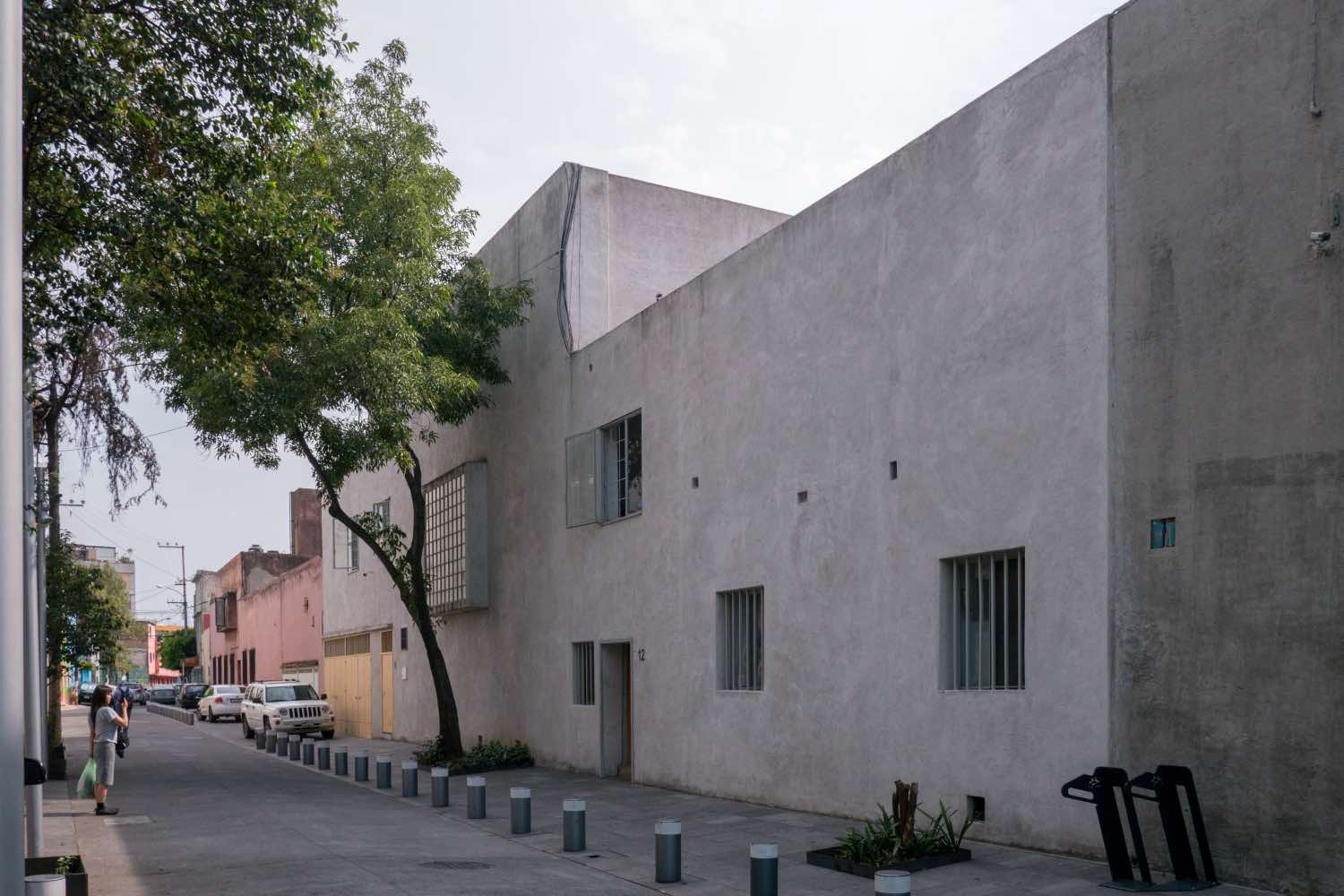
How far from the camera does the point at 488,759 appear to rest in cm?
2245

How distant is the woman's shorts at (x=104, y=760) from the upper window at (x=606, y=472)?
7.66m

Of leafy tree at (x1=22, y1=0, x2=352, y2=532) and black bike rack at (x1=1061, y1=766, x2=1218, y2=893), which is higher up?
leafy tree at (x1=22, y1=0, x2=352, y2=532)

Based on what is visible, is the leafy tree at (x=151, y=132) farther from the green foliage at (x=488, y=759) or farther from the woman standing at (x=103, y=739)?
the green foliage at (x=488, y=759)

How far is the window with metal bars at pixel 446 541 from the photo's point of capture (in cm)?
2561

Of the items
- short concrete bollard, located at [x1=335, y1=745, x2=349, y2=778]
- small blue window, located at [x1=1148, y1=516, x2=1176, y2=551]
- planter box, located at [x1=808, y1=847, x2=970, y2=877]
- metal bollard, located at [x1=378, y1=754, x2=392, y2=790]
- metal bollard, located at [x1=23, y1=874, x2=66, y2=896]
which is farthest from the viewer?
short concrete bollard, located at [x1=335, y1=745, x2=349, y2=778]

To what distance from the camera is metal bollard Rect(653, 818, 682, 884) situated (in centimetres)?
1099

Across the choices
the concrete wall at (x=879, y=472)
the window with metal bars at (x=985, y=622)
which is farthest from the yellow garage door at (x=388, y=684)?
the window with metal bars at (x=985, y=622)

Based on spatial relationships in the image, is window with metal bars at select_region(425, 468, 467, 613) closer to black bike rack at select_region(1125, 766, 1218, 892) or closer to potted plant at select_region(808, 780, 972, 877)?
potted plant at select_region(808, 780, 972, 877)

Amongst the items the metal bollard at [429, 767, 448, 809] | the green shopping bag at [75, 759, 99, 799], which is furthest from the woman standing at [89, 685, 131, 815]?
the metal bollard at [429, 767, 448, 809]

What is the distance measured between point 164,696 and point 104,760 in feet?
205

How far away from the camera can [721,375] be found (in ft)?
55.2

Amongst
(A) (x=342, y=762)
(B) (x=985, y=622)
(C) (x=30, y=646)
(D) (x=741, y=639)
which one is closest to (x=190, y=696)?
(A) (x=342, y=762)

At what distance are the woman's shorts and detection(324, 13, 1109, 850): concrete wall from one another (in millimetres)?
7059

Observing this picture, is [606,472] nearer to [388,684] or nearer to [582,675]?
[582,675]
